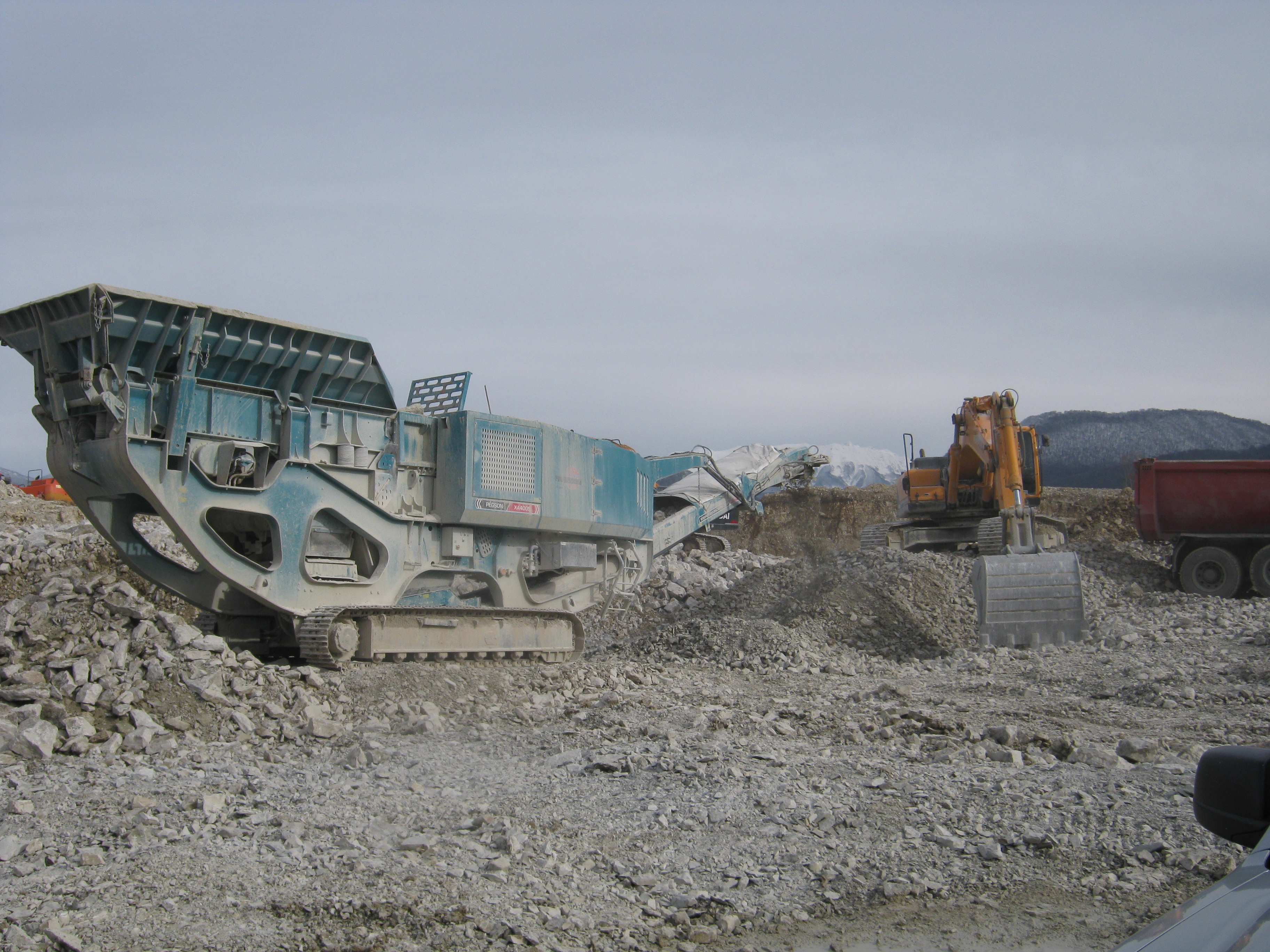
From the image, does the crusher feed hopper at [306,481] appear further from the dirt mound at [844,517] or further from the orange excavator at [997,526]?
the dirt mound at [844,517]

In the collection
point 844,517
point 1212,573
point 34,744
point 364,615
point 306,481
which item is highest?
point 306,481

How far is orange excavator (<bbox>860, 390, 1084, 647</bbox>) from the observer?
440 inches

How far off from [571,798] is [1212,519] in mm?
12899

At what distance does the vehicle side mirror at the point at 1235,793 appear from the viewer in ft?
5.89

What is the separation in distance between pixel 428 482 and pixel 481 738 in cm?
327

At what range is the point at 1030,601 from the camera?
1123 centimetres

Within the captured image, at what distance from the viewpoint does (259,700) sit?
22.0 ft

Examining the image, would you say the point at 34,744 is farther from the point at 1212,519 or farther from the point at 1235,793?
the point at 1212,519

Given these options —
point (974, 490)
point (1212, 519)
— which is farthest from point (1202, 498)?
point (974, 490)

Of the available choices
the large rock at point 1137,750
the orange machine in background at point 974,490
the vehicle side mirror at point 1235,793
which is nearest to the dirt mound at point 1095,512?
the orange machine in background at point 974,490

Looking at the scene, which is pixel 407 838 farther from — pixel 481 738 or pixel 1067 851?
pixel 1067 851

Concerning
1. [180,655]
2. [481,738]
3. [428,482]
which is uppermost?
[428,482]

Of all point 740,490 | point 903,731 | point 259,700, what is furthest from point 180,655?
point 740,490

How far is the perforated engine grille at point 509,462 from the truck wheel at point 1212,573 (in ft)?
33.0
